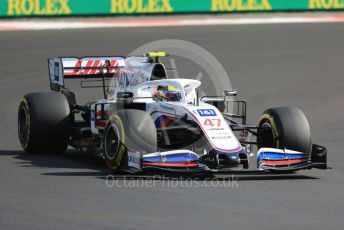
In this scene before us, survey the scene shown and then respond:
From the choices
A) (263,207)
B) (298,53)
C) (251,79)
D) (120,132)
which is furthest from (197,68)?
(263,207)

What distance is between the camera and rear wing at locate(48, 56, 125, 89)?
1468 centimetres

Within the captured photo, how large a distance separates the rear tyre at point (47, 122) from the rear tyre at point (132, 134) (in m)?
1.92

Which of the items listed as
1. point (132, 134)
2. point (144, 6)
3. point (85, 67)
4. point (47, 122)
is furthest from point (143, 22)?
point (132, 134)

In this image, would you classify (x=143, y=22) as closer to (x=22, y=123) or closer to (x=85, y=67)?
(x=85, y=67)

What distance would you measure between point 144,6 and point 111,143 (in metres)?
20.4

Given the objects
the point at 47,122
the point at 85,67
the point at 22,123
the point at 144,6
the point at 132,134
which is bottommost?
the point at 22,123

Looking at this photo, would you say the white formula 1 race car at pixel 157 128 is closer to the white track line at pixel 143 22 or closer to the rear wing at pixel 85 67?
the rear wing at pixel 85 67

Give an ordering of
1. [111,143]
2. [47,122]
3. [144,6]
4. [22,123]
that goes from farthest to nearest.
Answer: [144,6] → [22,123] → [47,122] → [111,143]

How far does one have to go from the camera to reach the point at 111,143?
12078 millimetres

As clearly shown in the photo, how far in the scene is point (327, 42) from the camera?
28.0 metres

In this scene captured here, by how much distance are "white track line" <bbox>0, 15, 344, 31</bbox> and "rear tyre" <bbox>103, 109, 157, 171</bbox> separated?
17818mm

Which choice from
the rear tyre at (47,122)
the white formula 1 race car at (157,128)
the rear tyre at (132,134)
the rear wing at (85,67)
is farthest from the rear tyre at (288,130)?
the rear wing at (85,67)

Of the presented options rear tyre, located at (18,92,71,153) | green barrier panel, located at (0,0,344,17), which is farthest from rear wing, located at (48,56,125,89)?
green barrier panel, located at (0,0,344,17)

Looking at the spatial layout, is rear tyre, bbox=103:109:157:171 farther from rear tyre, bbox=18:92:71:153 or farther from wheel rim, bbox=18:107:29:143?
wheel rim, bbox=18:107:29:143
